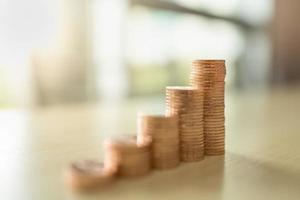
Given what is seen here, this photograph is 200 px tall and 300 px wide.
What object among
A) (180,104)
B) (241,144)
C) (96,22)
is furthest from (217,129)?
(96,22)

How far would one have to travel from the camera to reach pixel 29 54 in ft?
11.7

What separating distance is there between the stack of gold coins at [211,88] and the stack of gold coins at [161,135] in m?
0.11

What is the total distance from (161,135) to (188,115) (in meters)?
0.08

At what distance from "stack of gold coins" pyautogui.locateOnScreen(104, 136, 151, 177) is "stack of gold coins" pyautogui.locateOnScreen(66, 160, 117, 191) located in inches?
0.7

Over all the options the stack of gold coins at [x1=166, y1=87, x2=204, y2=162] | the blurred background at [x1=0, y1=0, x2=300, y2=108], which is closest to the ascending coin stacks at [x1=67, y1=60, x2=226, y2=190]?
the stack of gold coins at [x1=166, y1=87, x2=204, y2=162]

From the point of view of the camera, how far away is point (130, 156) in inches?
32.2

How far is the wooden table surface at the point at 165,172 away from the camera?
0.78m

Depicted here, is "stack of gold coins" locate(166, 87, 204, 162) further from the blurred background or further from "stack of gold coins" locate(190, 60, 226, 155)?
the blurred background

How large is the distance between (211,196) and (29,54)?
302 centimetres

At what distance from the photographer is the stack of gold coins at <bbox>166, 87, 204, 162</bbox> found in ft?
3.04

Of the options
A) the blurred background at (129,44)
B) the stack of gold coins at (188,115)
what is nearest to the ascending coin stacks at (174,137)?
the stack of gold coins at (188,115)

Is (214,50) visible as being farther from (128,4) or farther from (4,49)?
(4,49)

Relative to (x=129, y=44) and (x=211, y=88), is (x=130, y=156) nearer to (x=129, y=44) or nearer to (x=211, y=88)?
(x=211, y=88)

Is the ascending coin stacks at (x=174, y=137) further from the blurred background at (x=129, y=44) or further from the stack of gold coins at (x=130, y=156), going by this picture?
the blurred background at (x=129, y=44)
